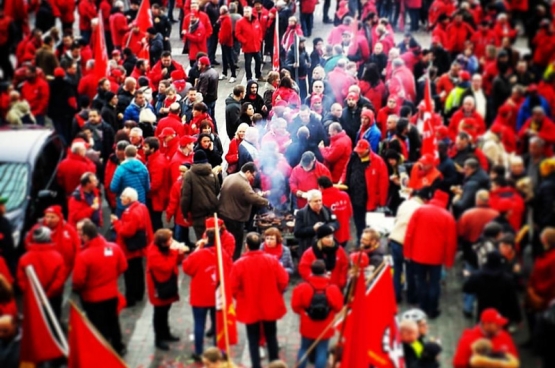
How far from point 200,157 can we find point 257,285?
3.03m

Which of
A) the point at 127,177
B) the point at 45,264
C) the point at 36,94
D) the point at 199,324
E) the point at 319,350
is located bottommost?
the point at 319,350

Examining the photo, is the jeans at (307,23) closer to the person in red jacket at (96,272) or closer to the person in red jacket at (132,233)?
the person in red jacket at (132,233)

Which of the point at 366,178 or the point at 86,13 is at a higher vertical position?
the point at 86,13

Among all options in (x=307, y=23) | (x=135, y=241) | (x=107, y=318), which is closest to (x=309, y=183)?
(x=135, y=241)

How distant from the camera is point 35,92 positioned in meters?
18.9

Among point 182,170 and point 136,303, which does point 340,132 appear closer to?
A: point 182,170

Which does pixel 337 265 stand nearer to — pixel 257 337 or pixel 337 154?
pixel 257 337

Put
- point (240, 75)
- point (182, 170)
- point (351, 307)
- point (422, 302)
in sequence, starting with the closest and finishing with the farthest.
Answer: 1. point (351, 307)
2. point (422, 302)
3. point (182, 170)
4. point (240, 75)

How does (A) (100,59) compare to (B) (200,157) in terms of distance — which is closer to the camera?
(B) (200,157)

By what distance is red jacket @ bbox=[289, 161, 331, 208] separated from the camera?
15961 mm

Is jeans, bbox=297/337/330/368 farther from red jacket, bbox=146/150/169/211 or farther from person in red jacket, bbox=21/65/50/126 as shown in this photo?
person in red jacket, bbox=21/65/50/126

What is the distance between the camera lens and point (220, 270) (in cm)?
1291

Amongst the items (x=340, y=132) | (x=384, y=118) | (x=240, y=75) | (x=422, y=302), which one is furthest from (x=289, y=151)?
(x=240, y=75)

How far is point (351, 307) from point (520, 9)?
18.2ft
